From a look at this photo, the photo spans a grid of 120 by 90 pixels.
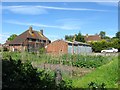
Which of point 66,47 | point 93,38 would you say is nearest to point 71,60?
point 66,47

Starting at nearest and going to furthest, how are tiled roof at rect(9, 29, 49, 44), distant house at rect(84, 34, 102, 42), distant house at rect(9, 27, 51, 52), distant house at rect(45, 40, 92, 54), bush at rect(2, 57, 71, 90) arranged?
1. bush at rect(2, 57, 71, 90)
2. distant house at rect(45, 40, 92, 54)
3. distant house at rect(9, 27, 51, 52)
4. tiled roof at rect(9, 29, 49, 44)
5. distant house at rect(84, 34, 102, 42)

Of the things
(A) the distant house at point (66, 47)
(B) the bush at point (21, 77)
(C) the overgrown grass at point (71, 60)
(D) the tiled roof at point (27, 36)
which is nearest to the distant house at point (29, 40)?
(D) the tiled roof at point (27, 36)

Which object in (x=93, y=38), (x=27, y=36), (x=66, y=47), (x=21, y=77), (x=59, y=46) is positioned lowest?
(x=21, y=77)

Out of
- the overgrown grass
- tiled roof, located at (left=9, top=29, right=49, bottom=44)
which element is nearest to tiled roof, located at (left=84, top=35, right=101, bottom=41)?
tiled roof, located at (left=9, top=29, right=49, bottom=44)

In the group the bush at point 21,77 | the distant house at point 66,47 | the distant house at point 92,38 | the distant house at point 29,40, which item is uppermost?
the distant house at point 92,38

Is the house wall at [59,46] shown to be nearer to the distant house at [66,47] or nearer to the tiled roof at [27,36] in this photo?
the distant house at [66,47]

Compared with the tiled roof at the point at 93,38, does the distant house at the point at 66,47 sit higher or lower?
lower

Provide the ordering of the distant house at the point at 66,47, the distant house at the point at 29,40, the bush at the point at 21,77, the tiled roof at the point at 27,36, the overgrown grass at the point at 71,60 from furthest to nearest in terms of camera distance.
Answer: the tiled roof at the point at 27,36, the distant house at the point at 29,40, the distant house at the point at 66,47, the overgrown grass at the point at 71,60, the bush at the point at 21,77

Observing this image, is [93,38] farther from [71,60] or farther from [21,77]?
[21,77]

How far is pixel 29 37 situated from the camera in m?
50.4

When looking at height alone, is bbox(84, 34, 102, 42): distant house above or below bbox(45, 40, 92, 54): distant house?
above

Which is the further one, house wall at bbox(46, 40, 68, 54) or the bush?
house wall at bbox(46, 40, 68, 54)

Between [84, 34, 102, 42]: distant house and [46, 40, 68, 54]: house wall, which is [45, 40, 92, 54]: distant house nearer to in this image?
[46, 40, 68, 54]: house wall

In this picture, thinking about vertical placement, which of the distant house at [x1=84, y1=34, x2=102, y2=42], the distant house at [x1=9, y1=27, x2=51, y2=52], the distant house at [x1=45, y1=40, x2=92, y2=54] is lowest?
the distant house at [x1=45, y1=40, x2=92, y2=54]
